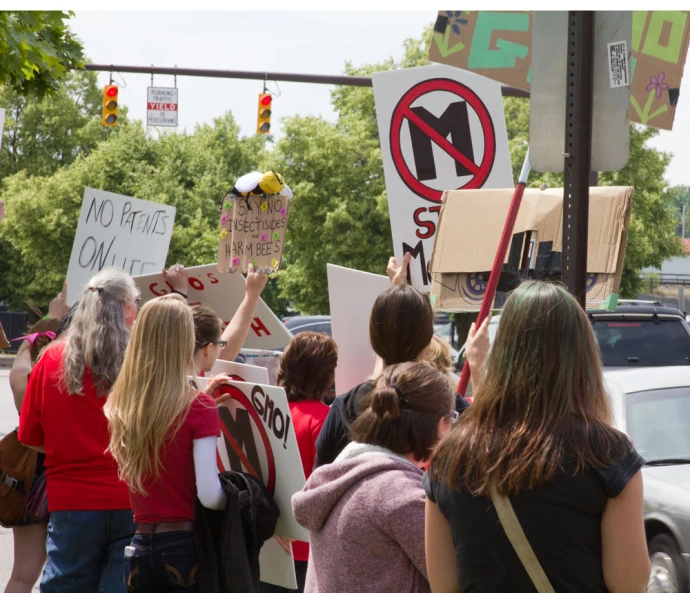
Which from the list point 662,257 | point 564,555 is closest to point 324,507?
point 564,555

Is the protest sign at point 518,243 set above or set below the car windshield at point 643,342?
above

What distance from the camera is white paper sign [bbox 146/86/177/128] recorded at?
1931 cm

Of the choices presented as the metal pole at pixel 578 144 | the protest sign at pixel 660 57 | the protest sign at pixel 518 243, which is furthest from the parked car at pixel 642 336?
the metal pole at pixel 578 144

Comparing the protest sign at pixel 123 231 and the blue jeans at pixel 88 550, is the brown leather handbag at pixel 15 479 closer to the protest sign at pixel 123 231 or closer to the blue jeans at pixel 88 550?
the blue jeans at pixel 88 550

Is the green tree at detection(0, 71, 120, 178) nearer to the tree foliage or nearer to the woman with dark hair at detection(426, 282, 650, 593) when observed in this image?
the tree foliage

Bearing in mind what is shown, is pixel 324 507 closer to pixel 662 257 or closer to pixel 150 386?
Answer: pixel 150 386

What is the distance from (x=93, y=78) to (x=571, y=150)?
4603 centimetres

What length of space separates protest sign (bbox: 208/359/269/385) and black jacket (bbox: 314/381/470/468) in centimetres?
56

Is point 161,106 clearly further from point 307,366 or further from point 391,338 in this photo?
point 391,338

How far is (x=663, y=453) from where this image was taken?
19.7 ft

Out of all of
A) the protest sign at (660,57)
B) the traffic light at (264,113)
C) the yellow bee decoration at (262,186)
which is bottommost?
the yellow bee decoration at (262,186)

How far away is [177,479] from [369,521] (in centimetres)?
106

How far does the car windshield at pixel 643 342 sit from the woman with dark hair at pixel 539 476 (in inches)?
341

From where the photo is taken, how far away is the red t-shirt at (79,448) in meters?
3.86
